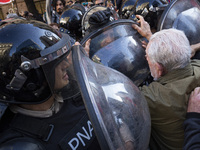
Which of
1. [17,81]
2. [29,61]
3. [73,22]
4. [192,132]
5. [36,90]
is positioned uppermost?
[29,61]

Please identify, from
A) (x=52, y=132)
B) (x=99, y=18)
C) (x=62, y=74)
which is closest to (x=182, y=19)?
(x=99, y=18)

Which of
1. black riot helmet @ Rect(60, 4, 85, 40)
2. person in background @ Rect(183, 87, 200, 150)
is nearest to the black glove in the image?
person in background @ Rect(183, 87, 200, 150)

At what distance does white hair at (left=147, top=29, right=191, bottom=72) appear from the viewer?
1582 mm

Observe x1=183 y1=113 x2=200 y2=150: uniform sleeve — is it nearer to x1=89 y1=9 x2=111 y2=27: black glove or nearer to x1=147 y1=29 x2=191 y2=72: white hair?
x1=147 y1=29 x2=191 y2=72: white hair

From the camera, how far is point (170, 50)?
62.3 inches

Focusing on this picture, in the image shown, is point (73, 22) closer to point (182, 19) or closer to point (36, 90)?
point (182, 19)

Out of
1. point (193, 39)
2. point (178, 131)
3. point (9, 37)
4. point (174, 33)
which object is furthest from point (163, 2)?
point (9, 37)

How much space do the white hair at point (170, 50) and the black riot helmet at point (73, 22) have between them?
3.29 metres

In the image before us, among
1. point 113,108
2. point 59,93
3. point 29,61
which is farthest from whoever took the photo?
point 59,93

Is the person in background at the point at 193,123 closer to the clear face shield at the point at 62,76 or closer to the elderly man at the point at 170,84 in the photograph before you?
the elderly man at the point at 170,84

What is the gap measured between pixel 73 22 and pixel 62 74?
349 centimetres

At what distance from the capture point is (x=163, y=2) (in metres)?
3.44

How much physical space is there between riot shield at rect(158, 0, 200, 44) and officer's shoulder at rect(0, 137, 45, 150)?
182 cm

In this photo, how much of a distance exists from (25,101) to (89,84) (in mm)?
700
